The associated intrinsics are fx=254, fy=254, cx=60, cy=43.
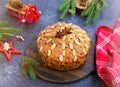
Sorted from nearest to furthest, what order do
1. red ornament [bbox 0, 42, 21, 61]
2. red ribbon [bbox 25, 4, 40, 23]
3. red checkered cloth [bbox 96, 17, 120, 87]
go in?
red checkered cloth [bbox 96, 17, 120, 87] → red ornament [bbox 0, 42, 21, 61] → red ribbon [bbox 25, 4, 40, 23]

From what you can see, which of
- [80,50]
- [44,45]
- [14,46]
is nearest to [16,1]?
[14,46]

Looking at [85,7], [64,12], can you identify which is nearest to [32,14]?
[64,12]

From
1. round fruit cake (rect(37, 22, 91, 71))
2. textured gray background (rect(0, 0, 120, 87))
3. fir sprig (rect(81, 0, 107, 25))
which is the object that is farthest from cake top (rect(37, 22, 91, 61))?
fir sprig (rect(81, 0, 107, 25))

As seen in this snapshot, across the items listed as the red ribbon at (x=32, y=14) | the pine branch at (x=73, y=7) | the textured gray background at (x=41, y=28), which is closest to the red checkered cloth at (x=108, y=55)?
the textured gray background at (x=41, y=28)

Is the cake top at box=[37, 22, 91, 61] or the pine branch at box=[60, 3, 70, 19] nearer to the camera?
the cake top at box=[37, 22, 91, 61]

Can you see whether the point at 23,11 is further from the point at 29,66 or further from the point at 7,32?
the point at 29,66

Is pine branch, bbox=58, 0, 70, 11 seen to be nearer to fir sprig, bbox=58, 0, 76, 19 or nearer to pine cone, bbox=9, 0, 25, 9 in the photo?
fir sprig, bbox=58, 0, 76, 19

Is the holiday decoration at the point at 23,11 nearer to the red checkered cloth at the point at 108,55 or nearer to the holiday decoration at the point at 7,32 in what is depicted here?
the holiday decoration at the point at 7,32
